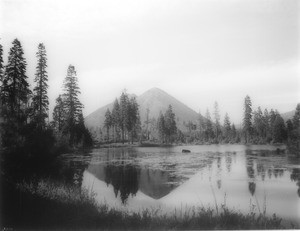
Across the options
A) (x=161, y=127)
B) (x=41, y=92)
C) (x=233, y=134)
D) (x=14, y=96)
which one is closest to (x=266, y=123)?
(x=233, y=134)

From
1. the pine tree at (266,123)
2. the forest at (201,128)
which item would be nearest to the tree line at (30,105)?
the forest at (201,128)

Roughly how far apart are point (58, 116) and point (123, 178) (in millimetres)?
4460

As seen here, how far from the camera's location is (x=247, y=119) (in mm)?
13406

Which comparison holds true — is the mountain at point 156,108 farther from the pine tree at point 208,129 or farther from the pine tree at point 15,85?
the pine tree at point 15,85

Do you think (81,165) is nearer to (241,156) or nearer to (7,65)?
(7,65)

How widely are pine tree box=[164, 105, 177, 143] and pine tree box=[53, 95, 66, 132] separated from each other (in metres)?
4.83

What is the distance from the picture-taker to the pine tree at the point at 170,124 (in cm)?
1385

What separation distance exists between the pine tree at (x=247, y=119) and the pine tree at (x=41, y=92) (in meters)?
7.97

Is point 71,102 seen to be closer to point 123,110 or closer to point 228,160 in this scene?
point 123,110

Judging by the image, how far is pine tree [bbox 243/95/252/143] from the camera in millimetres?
11711

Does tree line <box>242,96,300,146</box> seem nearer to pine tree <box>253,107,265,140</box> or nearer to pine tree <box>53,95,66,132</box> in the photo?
pine tree <box>253,107,265,140</box>

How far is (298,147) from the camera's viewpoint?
11617 mm

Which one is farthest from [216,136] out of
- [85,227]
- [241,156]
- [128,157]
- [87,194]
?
[85,227]

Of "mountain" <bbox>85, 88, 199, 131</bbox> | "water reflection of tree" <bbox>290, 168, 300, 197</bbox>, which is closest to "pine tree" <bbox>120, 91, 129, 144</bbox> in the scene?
"mountain" <bbox>85, 88, 199, 131</bbox>
